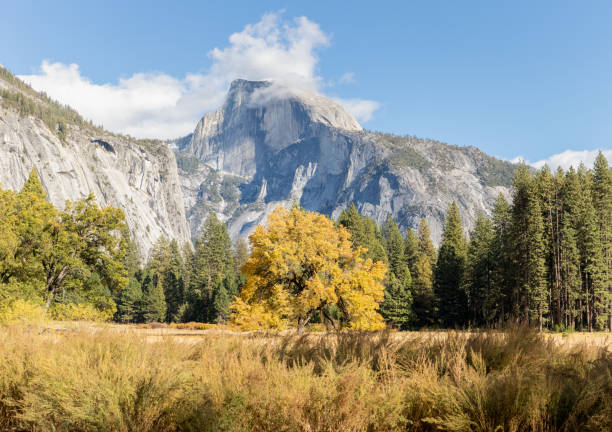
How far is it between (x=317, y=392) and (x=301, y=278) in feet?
64.6

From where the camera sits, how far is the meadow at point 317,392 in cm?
431

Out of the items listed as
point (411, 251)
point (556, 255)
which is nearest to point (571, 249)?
point (556, 255)

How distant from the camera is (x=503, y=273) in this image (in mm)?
43094

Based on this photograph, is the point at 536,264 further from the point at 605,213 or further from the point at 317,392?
the point at 317,392

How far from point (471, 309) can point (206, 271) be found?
46.7m

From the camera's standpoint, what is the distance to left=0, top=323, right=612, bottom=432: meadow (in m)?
4.31

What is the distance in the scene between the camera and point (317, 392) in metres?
4.53

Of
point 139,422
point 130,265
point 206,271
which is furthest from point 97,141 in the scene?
point 139,422

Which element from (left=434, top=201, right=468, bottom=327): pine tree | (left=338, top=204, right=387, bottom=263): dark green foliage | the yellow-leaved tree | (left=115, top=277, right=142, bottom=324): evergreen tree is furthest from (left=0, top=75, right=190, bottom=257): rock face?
the yellow-leaved tree

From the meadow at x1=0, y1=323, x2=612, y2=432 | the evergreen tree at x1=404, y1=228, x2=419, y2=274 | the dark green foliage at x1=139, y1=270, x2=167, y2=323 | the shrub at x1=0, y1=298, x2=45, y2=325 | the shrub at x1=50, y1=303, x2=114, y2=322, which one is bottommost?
the dark green foliage at x1=139, y1=270, x2=167, y2=323

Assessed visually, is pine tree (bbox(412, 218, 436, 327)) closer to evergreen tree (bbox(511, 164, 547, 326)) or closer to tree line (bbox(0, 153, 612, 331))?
tree line (bbox(0, 153, 612, 331))

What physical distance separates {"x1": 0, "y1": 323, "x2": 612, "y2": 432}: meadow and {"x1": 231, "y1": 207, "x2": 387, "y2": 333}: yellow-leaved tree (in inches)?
618

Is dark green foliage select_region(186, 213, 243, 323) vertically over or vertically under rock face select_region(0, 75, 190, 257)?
under

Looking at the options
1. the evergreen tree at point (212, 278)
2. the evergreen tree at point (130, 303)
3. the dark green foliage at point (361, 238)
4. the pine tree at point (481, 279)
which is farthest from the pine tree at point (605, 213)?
the evergreen tree at point (130, 303)
